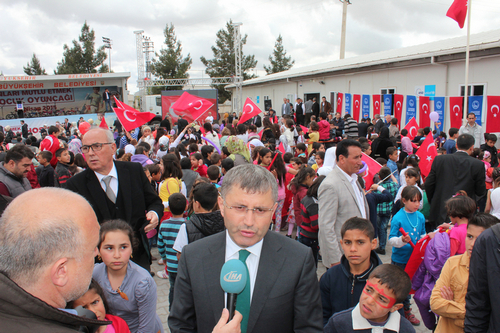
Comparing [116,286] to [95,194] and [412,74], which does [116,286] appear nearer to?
[95,194]

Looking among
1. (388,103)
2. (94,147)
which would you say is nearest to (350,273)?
(94,147)

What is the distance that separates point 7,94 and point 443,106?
99.9 ft

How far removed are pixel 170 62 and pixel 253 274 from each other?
199 ft

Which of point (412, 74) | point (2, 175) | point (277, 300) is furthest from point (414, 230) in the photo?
point (412, 74)

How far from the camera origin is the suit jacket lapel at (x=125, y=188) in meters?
3.20

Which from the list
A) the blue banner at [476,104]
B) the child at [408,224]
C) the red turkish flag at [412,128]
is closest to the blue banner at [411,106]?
the blue banner at [476,104]

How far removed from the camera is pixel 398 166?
26.4 feet

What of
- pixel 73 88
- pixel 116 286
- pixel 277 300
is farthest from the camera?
pixel 73 88

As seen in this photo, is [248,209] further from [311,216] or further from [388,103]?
[388,103]

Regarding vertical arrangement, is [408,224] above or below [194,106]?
below

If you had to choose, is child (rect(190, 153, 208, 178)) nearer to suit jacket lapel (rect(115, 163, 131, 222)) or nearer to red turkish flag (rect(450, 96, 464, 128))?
suit jacket lapel (rect(115, 163, 131, 222))

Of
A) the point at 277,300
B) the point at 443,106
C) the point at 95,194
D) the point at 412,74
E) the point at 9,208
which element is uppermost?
the point at 412,74

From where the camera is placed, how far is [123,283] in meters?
2.78

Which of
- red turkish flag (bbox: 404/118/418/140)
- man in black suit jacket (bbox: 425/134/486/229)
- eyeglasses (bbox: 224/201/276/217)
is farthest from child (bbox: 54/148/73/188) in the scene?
red turkish flag (bbox: 404/118/418/140)
